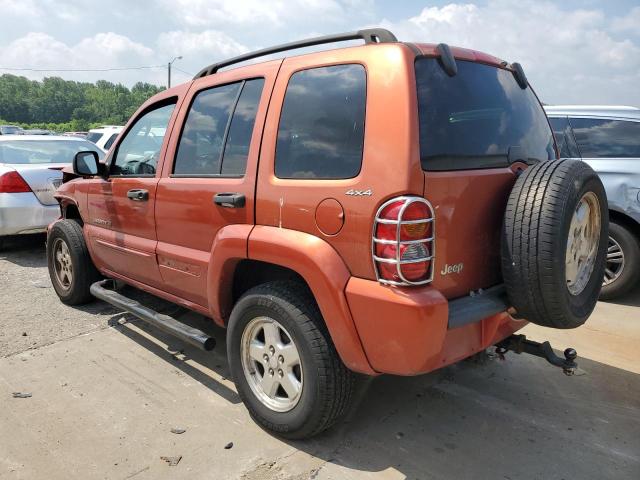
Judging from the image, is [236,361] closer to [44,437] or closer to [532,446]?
[44,437]

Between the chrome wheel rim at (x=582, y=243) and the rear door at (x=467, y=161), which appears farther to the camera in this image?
the chrome wheel rim at (x=582, y=243)

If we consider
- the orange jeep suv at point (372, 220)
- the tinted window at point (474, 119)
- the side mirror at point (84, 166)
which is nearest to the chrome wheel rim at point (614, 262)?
the orange jeep suv at point (372, 220)

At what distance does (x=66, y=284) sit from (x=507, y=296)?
4122 millimetres

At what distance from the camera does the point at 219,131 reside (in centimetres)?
312

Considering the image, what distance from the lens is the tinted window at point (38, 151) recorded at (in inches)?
264

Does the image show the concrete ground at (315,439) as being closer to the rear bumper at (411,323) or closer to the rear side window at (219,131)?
the rear bumper at (411,323)

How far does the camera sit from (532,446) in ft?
8.77

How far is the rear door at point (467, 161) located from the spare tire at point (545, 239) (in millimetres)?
121

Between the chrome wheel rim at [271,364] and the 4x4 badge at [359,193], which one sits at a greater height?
the 4x4 badge at [359,193]

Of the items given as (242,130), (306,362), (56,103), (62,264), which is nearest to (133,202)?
(242,130)

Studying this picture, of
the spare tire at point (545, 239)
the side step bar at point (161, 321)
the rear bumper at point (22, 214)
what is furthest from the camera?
the rear bumper at point (22, 214)

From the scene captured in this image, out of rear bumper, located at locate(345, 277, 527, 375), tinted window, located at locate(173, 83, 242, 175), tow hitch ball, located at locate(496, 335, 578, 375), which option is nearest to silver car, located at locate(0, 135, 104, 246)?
tinted window, located at locate(173, 83, 242, 175)

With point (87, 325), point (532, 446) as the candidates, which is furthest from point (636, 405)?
point (87, 325)

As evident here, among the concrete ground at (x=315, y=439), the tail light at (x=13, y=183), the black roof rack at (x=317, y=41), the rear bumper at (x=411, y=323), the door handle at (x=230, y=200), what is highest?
the black roof rack at (x=317, y=41)
